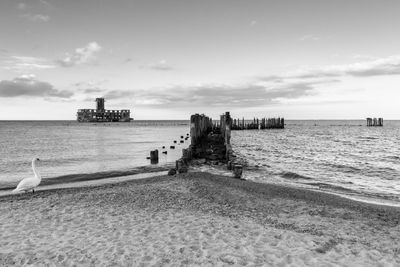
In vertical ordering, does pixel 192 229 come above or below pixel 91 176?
above

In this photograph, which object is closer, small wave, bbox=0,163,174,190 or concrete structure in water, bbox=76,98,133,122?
small wave, bbox=0,163,174,190

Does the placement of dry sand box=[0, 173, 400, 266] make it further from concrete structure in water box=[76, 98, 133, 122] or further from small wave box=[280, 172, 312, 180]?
concrete structure in water box=[76, 98, 133, 122]

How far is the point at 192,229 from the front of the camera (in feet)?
25.1

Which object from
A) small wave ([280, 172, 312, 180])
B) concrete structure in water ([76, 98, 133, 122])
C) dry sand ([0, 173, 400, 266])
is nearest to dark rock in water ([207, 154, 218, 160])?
small wave ([280, 172, 312, 180])

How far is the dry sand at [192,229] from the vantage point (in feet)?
20.0

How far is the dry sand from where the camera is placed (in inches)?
240

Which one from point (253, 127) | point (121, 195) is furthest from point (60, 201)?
point (253, 127)

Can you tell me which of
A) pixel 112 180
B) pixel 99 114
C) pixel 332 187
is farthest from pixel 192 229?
pixel 99 114

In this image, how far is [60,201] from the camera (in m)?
10.6

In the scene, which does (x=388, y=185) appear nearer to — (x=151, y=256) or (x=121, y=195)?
(x=121, y=195)

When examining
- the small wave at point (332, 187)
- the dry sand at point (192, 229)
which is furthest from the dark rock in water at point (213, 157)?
the dry sand at point (192, 229)

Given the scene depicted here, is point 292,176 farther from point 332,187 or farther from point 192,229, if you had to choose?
point 192,229

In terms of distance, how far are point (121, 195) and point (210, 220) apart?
13.8ft

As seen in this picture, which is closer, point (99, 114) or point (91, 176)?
point (91, 176)
